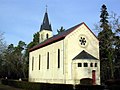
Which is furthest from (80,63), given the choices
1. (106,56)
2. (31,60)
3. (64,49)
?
(31,60)

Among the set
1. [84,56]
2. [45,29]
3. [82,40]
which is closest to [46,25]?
[45,29]

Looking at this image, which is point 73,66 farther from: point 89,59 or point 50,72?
point 50,72

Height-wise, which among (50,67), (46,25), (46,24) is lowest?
(50,67)

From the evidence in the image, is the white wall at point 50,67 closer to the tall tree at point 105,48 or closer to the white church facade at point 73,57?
the white church facade at point 73,57

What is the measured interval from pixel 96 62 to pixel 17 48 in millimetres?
70755

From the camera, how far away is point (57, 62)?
44594 millimetres

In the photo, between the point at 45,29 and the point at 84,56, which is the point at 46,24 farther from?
the point at 84,56

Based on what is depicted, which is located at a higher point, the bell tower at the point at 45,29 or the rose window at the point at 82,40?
the bell tower at the point at 45,29

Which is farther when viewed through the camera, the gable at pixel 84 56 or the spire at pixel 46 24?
the spire at pixel 46 24

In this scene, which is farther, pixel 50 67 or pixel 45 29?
pixel 45 29

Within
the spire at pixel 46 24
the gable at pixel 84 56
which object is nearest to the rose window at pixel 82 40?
the gable at pixel 84 56

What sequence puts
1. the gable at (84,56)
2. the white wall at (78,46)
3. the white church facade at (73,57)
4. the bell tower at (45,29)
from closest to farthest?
the white church facade at (73,57)
the white wall at (78,46)
the gable at (84,56)
the bell tower at (45,29)

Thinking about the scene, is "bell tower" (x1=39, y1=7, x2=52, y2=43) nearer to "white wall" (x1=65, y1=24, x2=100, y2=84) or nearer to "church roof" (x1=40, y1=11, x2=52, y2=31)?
"church roof" (x1=40, y1=11, x2=52, y2=31)

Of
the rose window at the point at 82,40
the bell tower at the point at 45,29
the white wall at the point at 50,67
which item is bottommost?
the white wall at the point at 50,67
